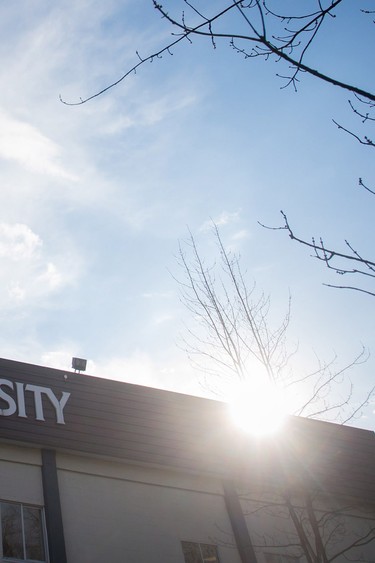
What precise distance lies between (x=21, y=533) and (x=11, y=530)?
17cm

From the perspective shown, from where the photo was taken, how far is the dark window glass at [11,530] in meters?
9.39

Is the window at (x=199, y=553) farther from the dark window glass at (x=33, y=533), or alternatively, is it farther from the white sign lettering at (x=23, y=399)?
the white sign lettering at (x=23, y=399)

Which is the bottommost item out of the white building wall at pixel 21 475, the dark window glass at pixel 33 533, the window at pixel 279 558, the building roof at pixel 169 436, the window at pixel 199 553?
the window at pixel 279 558

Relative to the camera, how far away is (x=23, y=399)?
10867mm

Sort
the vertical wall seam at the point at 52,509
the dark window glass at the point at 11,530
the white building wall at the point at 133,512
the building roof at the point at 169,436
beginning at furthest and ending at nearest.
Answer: the building roof at the point at 169,436 < the white building wall at the point at 133,512 < the vertical wall seam at the point at 52,509 < the dark window glass at the point at 11,530

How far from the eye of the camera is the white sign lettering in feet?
35.0

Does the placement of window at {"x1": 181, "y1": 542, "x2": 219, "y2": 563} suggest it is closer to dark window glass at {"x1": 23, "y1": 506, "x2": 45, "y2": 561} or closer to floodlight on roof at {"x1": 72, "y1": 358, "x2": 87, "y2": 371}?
dark window glass at {"x1": 23, "y1": 506, "x2": 45, "y2": 561}

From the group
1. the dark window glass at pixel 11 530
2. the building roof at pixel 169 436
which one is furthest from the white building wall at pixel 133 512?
the dark window glass at pixel 11 530

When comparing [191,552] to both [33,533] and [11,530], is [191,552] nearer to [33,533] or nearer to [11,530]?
[33,533]

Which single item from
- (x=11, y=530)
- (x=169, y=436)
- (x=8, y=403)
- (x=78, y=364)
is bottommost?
(x=11, y=530)

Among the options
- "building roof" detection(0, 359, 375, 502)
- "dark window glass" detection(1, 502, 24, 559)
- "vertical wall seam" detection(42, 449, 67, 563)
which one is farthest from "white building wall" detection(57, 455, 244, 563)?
"dark window glass" detection(1, 502, 24, 559)

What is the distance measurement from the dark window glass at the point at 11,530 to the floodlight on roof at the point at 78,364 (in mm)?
3153

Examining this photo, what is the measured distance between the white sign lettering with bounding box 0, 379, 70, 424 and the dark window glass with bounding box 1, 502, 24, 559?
153cm

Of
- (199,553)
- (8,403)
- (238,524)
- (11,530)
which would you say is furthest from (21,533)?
Result: (238,524)
